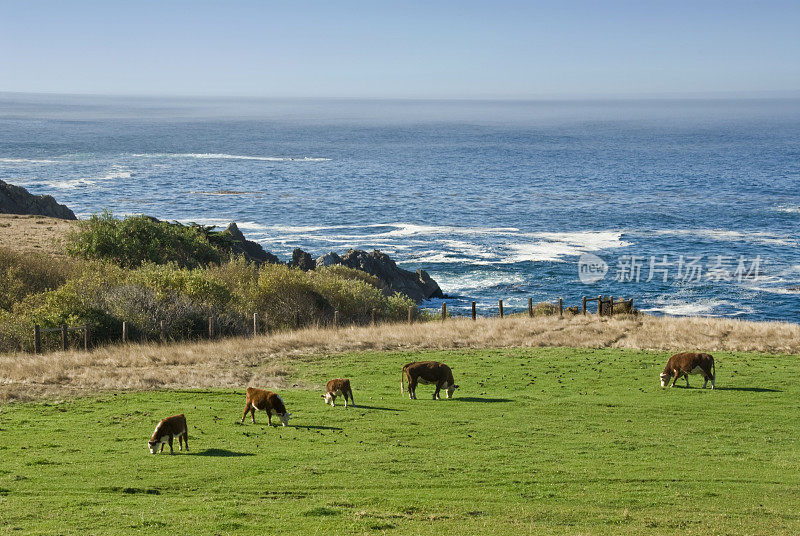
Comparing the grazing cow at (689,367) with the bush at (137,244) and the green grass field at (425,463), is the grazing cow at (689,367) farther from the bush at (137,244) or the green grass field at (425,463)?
the bush at (137,244)

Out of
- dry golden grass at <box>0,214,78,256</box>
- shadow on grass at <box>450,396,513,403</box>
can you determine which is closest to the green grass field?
shadow on grass at <box>450,396,513,403</box>

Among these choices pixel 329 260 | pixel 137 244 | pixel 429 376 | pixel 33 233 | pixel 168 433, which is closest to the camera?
pixel 168 433

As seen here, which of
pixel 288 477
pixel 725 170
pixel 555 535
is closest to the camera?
pixel 555 535

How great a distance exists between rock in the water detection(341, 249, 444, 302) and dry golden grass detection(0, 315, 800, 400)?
2800 cm

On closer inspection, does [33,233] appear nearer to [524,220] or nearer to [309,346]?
[309,346]

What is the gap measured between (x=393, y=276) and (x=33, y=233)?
32200 millimetres

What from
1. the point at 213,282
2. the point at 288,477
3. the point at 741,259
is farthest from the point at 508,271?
the point at 288,477

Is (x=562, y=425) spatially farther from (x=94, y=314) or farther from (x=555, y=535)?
(x=94, y=314)

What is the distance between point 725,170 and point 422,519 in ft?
648

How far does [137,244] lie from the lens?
60438 mm

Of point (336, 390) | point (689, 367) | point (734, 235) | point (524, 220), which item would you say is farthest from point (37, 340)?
point (524, 220)

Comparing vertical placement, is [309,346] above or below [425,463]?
below

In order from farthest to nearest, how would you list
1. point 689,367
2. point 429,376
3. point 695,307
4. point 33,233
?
point 695,307
point 33,233
point 689,367
point 429,376

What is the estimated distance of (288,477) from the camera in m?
18.3
